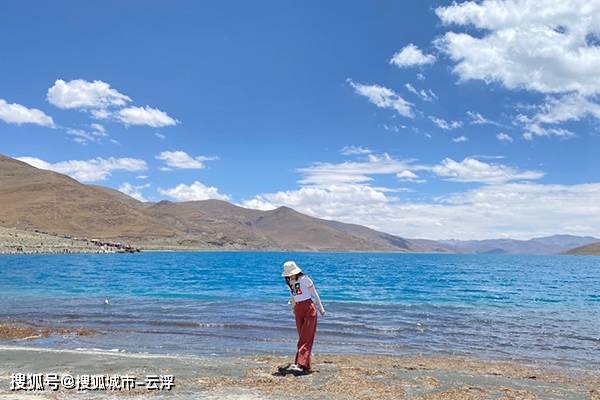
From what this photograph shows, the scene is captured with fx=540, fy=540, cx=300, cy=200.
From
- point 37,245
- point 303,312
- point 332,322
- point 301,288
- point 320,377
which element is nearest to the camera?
point 320,377

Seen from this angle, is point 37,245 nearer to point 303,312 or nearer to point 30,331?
point 30,331

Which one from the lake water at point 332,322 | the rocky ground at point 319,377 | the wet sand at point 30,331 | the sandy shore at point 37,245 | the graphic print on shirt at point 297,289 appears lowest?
the lake water at point 332,322

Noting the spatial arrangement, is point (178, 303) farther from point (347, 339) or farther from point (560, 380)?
point (560, 380)

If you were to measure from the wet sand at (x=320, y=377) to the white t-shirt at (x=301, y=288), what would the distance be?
1.83 metres

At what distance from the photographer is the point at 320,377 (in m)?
12.5

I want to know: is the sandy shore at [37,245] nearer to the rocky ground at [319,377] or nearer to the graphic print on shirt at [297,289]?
the rocky ground at [319,377]

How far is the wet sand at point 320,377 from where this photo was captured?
1096 cm

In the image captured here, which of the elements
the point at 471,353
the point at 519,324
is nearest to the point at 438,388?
the point at 471,353

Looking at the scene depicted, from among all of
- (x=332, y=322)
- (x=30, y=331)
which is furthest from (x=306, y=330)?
(x=30, y=331)

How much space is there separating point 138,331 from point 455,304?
21.1m

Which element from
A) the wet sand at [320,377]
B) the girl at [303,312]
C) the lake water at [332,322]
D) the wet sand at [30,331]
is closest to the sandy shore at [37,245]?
the lake water at [332,322]

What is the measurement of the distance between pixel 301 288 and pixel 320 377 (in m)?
2.09

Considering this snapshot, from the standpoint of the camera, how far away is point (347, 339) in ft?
66.3

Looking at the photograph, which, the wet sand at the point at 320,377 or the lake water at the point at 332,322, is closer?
the wet sand at the point at 320,377
